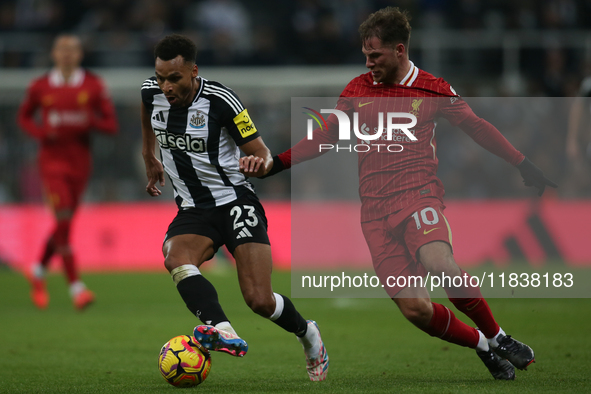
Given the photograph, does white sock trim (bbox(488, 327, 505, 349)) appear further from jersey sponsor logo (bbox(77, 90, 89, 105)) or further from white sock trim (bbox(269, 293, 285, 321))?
jersey sponsor logo (bbox(77, 90, 89, 105))

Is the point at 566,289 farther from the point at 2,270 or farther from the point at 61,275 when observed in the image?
the point at 2,270

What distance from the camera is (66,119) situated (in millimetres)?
9133

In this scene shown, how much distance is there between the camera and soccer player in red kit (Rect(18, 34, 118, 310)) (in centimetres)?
892

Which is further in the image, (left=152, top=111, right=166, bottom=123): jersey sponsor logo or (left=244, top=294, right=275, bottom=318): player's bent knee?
(left=152, top=111, right=166, bottom=123): jersey sponsor logo

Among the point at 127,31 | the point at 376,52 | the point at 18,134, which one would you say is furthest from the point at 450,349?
the point at 127,31

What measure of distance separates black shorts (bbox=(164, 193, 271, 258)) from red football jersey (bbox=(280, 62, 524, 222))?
694 mm

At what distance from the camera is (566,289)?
1055 cm

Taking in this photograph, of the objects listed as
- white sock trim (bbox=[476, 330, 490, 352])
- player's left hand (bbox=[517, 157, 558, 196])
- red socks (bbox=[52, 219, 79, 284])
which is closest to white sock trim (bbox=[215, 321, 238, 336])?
white sock trim (bbox=[476, 330, 490, 352])

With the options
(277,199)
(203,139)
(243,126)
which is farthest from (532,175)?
(277,199)

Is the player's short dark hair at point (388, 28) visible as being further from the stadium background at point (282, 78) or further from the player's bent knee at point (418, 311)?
the stadium background at point (282, 78)

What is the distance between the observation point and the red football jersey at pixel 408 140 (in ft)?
15.8

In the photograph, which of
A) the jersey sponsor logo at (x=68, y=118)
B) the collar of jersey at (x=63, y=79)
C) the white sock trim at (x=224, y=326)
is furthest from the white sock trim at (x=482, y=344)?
the collar of jersey at (x=63, y=79)

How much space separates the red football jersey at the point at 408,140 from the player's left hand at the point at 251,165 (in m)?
0.68

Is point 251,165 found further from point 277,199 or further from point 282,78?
point 282,78
